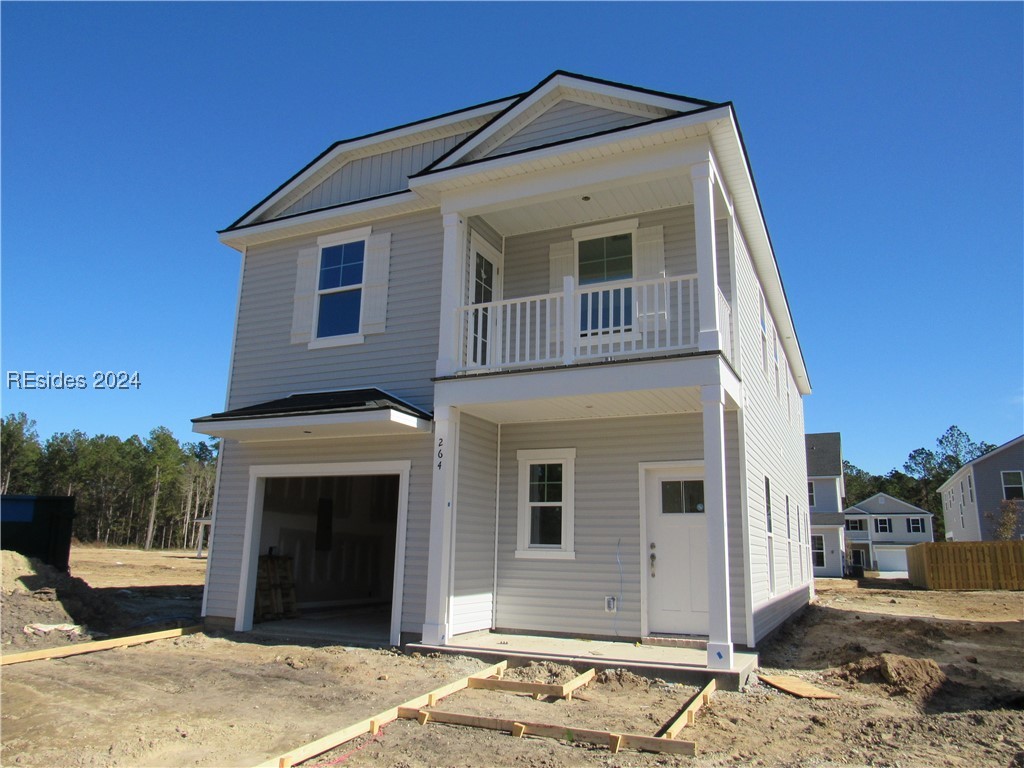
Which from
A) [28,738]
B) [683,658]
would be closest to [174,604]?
[28,738]

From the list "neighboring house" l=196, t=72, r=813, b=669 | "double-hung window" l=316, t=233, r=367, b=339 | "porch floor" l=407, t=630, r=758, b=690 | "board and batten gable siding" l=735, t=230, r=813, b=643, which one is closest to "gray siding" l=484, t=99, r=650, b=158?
"neighboring house" l=196, t=72, r=813, b=669

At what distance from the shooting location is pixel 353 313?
464 inches

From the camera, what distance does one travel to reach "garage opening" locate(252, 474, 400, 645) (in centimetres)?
1190

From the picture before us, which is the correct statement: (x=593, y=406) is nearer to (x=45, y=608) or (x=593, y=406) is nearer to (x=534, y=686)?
(x=534, y=686)

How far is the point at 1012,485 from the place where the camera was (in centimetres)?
3481

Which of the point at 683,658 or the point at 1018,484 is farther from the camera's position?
the point at 1018,484

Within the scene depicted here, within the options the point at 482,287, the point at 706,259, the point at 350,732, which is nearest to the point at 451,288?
the point at 482,287

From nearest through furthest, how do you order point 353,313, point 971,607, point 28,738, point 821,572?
point 28,738 → point 353,313 → point 971,607 → point 821,572

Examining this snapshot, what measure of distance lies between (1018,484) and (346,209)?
118 ft

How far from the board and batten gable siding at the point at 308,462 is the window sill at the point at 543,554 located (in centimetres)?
136

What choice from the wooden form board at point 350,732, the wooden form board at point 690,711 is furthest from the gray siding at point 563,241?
the wooden form board at point 350,732

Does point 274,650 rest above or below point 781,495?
below

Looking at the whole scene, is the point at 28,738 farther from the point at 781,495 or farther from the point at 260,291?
the point at 781,495

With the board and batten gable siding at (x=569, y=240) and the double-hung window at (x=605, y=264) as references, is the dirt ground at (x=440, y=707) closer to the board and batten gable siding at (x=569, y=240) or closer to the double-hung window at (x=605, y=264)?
the double-hung window at (x=605, y=264)
